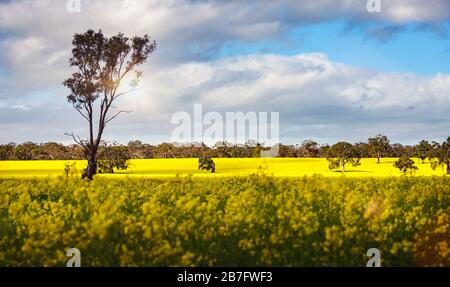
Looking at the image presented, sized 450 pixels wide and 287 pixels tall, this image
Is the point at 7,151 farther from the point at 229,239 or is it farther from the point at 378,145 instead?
the point at 229,239

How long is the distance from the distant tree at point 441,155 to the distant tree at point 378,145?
25.1 metres

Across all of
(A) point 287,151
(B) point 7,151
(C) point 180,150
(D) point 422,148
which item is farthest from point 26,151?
(D) point 422,148

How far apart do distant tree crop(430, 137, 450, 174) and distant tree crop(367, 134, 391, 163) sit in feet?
82.4

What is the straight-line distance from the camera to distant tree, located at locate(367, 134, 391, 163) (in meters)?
101

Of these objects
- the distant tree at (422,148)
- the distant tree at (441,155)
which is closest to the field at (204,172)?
the distant tree at (441,155)

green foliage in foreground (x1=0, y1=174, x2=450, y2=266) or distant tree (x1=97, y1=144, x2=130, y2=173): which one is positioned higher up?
distant tree (x1=97, y1=144, x2=130, y2=173)

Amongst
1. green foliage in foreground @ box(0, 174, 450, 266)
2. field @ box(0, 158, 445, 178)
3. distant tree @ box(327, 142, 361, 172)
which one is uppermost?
distant tree @ box(327, 142, 361, 172)

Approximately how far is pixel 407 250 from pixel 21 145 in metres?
96.3

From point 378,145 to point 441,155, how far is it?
30.1m

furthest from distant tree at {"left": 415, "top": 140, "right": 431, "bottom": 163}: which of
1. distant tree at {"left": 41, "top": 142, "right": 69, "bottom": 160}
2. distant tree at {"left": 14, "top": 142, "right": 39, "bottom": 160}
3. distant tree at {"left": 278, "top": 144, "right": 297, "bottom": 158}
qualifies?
distant tree at {"left": 14, "top": 142, "right": 39, "bottom": 160}

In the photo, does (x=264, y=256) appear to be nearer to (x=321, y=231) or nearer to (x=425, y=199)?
(x=321, y=231)

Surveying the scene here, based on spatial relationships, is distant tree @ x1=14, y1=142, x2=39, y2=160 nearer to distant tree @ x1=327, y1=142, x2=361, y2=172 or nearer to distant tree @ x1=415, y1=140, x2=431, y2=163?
distant tree @ x1=327, y1=142, x2=361, y2=172

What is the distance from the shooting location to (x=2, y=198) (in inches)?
576
